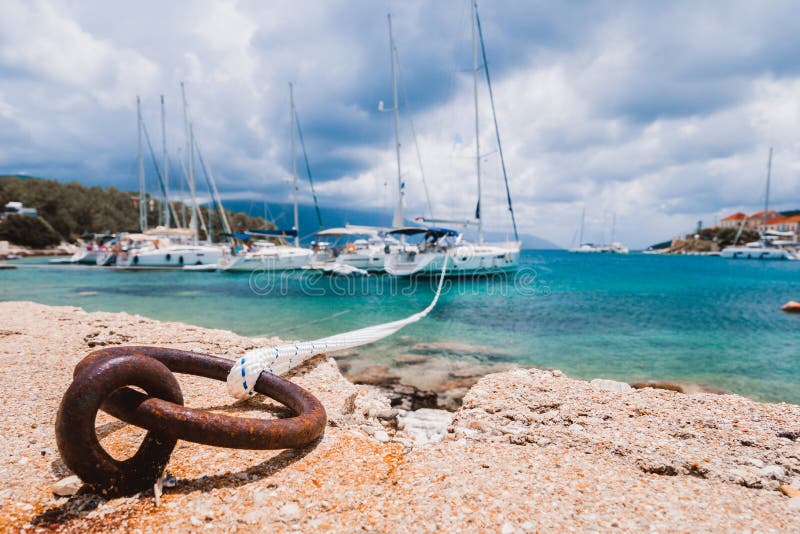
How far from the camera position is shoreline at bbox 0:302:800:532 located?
2016mm

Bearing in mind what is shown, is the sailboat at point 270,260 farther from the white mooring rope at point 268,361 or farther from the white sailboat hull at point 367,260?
the white mooring rope at point 268,361

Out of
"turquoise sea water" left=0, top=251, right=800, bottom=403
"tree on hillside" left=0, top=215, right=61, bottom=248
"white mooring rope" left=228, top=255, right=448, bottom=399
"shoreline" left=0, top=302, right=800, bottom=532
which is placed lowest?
"turquoise sea water" left=0, top=251, right=800, bottom=403

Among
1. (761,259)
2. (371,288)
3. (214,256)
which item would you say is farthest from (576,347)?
(761,259)

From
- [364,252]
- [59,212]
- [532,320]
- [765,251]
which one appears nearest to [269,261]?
[364,252]

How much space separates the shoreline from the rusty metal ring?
171mm

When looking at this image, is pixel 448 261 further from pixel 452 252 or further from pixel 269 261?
pixel 269 261

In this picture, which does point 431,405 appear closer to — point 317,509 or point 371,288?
point 317,509

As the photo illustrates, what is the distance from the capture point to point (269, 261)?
3675cm

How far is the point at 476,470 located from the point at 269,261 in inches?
Result: 1443

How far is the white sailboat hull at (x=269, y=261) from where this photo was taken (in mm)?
36812

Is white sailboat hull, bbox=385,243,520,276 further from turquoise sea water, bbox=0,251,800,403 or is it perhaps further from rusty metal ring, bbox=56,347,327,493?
rusty metal ring, bbox=56,347,327,493

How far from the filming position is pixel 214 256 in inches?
1581

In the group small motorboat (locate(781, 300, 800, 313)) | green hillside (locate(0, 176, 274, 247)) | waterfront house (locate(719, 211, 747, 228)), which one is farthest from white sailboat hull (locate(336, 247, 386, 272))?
waterfront house (locate(719, 211, 747, 228))

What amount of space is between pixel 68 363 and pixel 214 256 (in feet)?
129
